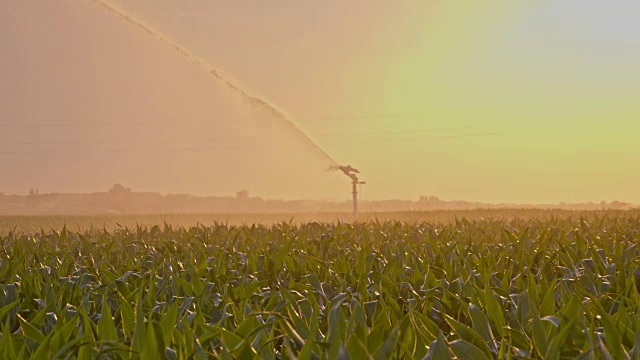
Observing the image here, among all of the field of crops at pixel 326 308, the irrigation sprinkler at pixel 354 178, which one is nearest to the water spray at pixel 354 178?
the irrigation sprinkler at pixel 354 178

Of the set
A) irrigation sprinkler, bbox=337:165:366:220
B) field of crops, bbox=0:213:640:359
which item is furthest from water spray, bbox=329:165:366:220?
field of crops, bbox=0:213:640:359

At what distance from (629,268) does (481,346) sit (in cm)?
295

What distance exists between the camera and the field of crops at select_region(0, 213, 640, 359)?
2.42 metres

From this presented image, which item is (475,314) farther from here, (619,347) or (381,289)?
(381,289)

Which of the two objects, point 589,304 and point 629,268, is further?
point 629,268

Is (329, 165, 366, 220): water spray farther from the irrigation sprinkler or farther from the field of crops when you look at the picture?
the field of crops

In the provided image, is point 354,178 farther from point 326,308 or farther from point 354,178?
point 326,308

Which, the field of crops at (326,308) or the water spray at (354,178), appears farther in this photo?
the water spray at (354,178)

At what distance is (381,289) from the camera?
3.84 m

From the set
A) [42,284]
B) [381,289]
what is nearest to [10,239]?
[42,284]

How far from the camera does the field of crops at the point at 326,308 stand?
2.42 meters

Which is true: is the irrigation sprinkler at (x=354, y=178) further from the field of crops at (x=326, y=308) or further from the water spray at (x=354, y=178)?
the field of crops at (x=326, y=308)

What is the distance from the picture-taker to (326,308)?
11.1 feet

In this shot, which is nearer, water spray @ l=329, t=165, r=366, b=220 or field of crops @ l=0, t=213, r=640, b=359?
field of crops @ l=0, t=213, r=640, b=359
